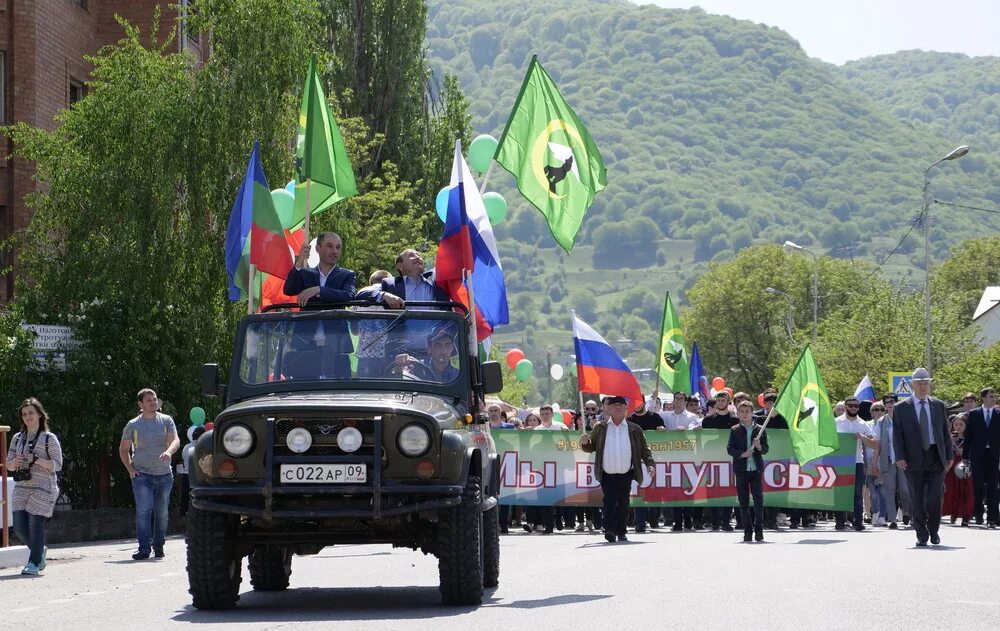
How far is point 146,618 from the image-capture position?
11.6 m

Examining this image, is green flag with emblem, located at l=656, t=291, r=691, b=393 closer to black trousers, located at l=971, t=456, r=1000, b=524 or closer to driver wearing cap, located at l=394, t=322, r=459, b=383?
black trousers, located at l=971, t=456, r=1000, b=524

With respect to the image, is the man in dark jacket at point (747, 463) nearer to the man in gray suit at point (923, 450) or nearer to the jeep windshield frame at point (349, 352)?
the man in gray suit at point (923, 450)

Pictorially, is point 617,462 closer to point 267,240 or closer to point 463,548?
point 267,240

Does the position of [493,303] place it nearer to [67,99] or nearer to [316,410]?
[316,410]

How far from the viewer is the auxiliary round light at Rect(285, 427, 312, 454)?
37.2 ft

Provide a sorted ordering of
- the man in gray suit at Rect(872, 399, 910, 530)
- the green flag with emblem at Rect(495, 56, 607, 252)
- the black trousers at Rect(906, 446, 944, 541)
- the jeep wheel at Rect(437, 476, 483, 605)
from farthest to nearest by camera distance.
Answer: the man in gray suit at Rect(872, 399, 910, 530) < the black trousers at Rect(906, 446, 944, 541) < the green flag with emblem at Rect(495, 56, 607, 252) < the jeep wheel at Rect(437, 476, 483, 605)

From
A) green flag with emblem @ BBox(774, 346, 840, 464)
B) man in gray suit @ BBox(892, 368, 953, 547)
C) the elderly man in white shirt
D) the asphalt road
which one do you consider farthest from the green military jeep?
the elderly man in white shirt

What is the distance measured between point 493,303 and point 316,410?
527 cm

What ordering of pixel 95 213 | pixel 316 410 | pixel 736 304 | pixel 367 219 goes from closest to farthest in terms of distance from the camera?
pixel 316 410 < pixel 95 213 < pixel 367 219 < pixel 736 304

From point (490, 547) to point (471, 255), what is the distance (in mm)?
2974

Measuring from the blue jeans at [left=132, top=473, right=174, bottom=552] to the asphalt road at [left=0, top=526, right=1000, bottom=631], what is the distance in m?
0.34

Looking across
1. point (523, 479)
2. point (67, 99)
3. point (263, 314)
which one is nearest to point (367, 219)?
point (67, 99)

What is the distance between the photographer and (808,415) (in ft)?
78.3

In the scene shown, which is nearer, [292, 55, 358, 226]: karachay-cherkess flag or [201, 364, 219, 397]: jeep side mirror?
[201, 364, 219, 397]: jeep side mirror
